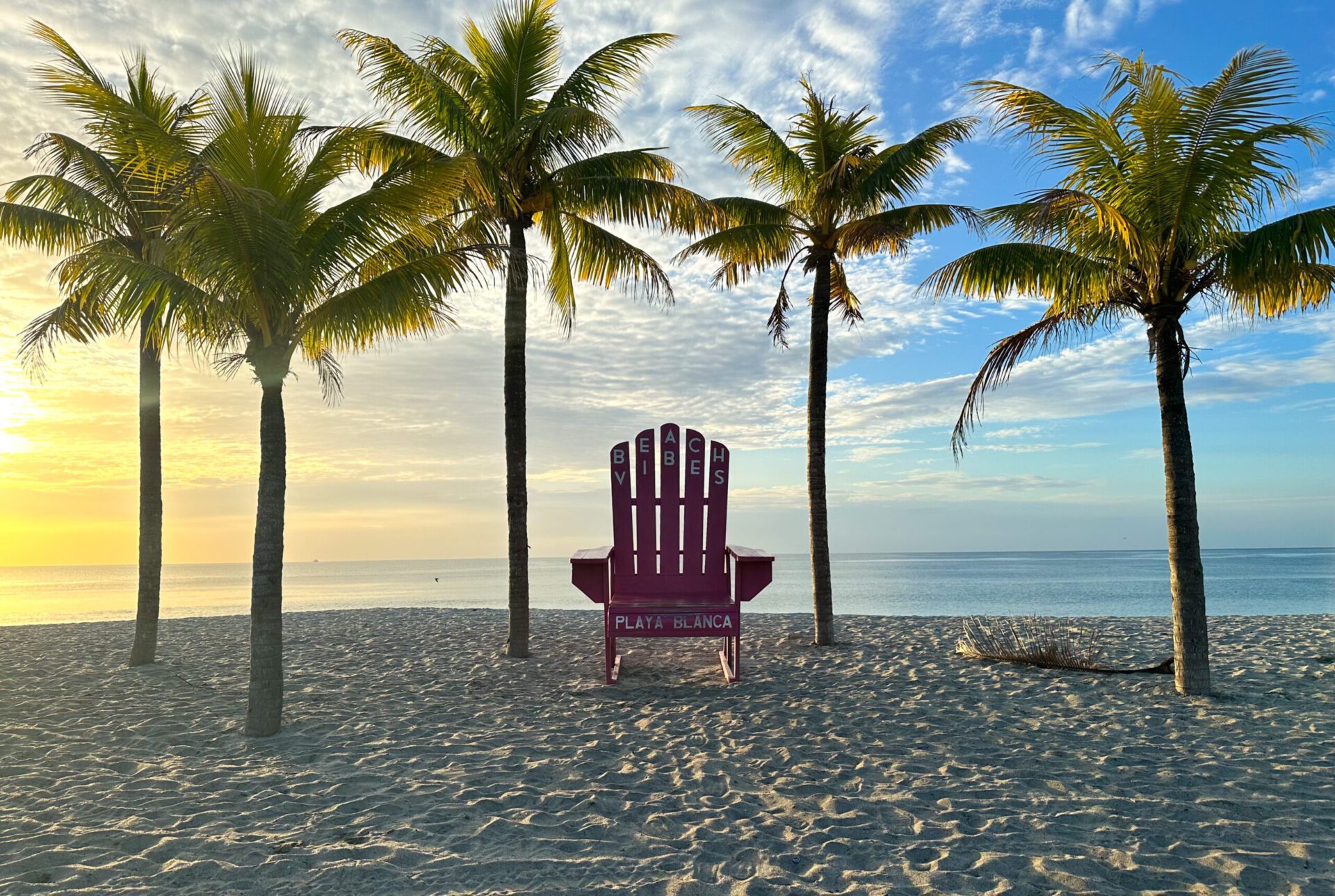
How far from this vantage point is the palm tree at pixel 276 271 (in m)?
4.18

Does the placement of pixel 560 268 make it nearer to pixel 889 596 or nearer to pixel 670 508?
pixel 670 508

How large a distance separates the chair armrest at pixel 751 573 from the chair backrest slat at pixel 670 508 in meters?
0.63

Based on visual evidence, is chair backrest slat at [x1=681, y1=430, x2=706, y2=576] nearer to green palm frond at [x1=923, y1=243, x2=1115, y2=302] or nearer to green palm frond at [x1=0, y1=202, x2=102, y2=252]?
green palm frond at [x1=923, y1=243, x2=1115, y2=302]

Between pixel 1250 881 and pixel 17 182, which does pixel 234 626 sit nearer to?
pixel 17 182

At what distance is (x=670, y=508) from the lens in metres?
5.98

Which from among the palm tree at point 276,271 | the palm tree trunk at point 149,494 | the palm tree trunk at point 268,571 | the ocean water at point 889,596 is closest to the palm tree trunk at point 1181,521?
the palm tree at point 276,271

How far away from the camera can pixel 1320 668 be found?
5.54 metres

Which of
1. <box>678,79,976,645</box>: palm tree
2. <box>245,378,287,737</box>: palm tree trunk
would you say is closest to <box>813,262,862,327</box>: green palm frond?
<box>678,79,976,645</box>: palm tree

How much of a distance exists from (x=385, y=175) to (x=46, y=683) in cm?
472

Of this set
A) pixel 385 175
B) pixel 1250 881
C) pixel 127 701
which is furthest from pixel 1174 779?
pixel 127 701

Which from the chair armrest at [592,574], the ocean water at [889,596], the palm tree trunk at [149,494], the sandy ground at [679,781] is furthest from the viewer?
the ocean water at [889,596]

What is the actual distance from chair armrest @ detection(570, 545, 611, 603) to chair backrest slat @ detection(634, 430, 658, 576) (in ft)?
1.39

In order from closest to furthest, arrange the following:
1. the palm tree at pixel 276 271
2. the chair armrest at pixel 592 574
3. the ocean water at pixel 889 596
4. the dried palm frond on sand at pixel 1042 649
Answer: the palm tree at pixel 276 271 < the chair armrest at pixel 592 574 < the dried palm frond on sand at pixel 1042 649 < the ocean water at pixel 889 596

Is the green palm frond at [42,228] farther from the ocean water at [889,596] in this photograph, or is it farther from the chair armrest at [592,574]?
the ocean water at [889,596]
